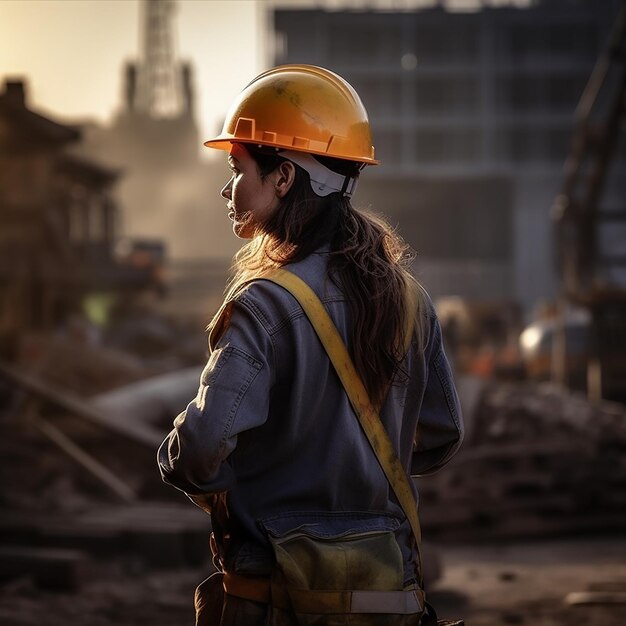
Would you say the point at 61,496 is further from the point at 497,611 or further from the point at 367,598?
the point at 367,598

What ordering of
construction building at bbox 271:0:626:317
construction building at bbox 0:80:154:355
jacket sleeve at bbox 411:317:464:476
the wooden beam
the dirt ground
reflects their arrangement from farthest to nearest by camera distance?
construction building at bbox 271:0:626:317 → construction building at bbox 0:80:154:355 → the wooden beam → the dirt ground → jacket sleeve at bbox 411:317:464:476

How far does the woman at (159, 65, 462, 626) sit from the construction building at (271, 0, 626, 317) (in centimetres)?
5725

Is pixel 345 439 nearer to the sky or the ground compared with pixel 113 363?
nearer to the sky

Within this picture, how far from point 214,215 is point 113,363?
4754 centimetres

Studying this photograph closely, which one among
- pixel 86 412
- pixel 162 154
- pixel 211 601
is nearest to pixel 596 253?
pixel 86 412

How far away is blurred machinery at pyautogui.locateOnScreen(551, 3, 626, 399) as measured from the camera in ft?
58.0

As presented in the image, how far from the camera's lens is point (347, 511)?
7.59 ft

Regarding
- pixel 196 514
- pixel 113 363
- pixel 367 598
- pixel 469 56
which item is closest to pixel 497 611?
pixel 196 514

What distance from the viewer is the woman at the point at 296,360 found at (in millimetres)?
2225

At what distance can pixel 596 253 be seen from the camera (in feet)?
63.1

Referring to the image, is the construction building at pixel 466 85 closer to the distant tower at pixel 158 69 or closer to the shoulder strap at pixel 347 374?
the distant tower at pixel 158 69

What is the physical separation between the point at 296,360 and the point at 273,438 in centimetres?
15

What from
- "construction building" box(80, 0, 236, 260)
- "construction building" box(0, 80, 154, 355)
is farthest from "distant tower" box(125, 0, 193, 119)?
"construction building" box(0, 80, 154, 355)

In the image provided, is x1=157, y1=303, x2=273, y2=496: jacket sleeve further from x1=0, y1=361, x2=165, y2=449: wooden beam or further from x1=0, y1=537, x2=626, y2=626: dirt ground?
x1=0, y1=361, x2=165, y2=449: wooden beam
